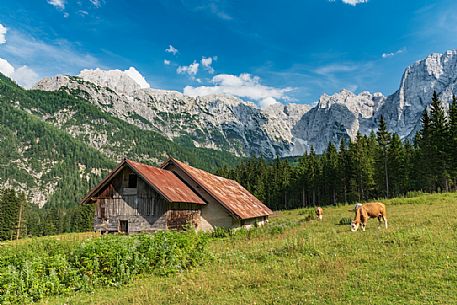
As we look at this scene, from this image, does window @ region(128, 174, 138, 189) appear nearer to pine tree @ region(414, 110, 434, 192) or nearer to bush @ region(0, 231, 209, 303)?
bush @ region(0, 231, 209, 303)

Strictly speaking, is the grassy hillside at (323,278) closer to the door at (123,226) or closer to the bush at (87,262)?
the bush at (87,262)

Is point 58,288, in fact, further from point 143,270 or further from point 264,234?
point 264,234

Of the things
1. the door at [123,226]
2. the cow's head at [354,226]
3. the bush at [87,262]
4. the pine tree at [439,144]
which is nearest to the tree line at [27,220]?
the door at [123,226]

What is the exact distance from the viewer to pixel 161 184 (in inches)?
1005

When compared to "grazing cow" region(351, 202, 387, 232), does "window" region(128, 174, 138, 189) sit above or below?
above

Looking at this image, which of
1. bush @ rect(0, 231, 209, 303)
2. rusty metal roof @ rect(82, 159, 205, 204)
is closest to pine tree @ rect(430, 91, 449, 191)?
rusty metal roof @ rect(82, 159, 205, 204)

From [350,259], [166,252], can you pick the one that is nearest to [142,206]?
[166,252]

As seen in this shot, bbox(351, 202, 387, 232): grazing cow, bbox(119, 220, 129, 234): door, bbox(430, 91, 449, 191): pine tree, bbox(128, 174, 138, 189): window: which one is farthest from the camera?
bbox(430, 91, 449, 191): pine tree

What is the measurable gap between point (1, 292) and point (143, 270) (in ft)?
15.4

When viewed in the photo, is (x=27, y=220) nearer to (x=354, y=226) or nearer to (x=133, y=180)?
(x=133, y=180)

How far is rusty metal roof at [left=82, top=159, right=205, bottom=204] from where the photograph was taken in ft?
81.0

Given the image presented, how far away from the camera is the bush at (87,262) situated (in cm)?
974

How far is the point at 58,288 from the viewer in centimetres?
1045

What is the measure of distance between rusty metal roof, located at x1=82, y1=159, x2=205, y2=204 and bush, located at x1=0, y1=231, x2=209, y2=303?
427 inches
